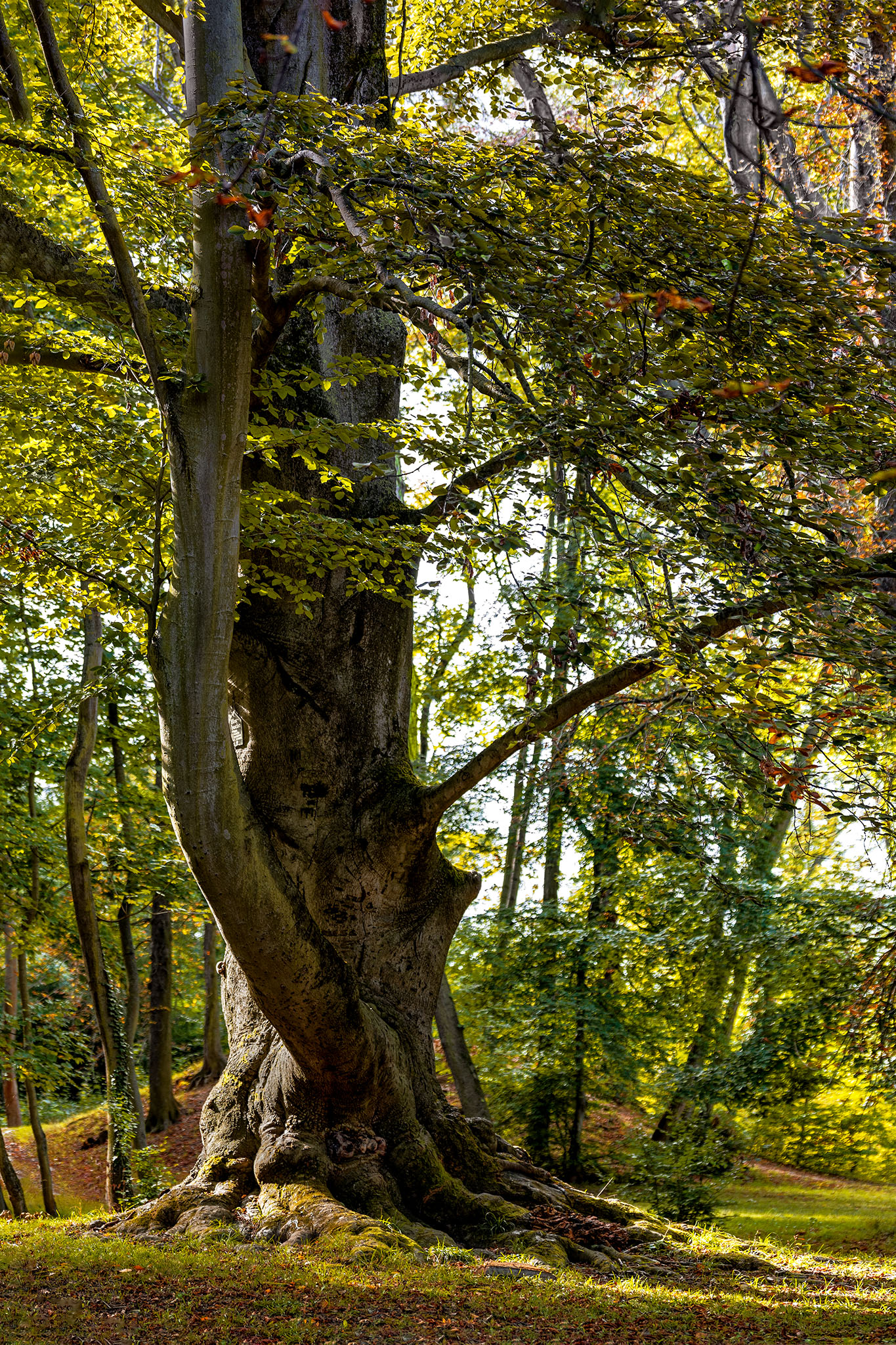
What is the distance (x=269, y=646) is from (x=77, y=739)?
3883mm

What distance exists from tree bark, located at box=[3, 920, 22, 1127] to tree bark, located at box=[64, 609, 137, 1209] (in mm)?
2955

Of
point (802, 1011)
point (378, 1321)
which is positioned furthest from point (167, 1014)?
point (378, 1321)

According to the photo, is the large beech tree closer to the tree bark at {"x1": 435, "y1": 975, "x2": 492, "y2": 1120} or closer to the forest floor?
the forest floor

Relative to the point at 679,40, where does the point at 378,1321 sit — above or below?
below

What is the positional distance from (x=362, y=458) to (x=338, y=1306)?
554cm

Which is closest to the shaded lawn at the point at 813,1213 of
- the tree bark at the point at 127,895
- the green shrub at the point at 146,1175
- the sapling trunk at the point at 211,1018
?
the green shrub at the point at 146,1175

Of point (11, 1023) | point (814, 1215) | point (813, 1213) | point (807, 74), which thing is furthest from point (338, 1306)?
point (813, 1213)

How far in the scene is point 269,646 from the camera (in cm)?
722

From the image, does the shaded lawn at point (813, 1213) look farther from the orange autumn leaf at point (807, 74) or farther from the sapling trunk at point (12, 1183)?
Result: the orange autumn leaf at point (807, 74)

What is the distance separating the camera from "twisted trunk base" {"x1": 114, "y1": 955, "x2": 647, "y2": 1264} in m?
6.12

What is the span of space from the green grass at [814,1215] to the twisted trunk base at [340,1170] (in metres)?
4.52

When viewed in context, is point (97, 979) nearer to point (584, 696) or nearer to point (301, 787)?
point (301, 787)

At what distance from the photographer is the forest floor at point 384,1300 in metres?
4.44

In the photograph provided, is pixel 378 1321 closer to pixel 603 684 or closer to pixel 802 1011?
pixel 603 684
